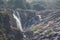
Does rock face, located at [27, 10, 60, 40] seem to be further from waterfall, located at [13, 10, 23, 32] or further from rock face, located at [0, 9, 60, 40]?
waterfall, located at [13, 10, 23, 32]

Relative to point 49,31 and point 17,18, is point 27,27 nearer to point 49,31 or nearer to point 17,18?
point 17,18

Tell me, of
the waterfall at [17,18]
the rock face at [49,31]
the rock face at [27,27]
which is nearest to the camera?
the rock face at [27,27]

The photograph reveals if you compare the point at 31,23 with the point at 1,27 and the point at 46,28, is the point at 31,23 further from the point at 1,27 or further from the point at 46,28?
the point at 1,27

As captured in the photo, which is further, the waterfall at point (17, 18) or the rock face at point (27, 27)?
the waterfall at point (17, 18)

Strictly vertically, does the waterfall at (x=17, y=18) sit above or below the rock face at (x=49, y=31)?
above

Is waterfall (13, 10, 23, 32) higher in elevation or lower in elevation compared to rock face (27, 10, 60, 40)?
higher

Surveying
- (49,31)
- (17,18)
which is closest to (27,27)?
(17,18)

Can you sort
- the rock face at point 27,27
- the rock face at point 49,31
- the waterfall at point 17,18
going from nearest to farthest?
the rock face at point 27,27 → the rock face at point 49,31 → the waterfall at point 17,18

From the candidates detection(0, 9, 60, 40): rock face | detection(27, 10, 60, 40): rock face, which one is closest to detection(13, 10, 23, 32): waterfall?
detection(0, 9, 60, 40): rock face

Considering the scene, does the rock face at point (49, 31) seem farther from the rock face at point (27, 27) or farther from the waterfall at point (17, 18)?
the waterfall at point (17, 18)

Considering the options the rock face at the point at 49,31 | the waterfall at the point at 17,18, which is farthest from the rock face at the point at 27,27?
the waterfall at the point at 17,18

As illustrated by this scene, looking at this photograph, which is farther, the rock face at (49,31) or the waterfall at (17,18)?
the waterfall at (17,18)
